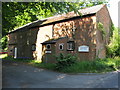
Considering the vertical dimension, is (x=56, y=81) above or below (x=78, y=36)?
below

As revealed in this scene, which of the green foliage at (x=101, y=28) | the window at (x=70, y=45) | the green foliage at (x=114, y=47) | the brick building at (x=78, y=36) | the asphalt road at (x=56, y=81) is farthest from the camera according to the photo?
the green foliage at (x=114, y=47)

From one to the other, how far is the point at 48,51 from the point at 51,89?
12173 mm

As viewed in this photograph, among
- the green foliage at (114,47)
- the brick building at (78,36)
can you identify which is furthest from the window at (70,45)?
→ the green foliage at (114,47)

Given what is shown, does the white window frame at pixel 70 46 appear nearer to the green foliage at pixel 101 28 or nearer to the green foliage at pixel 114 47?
the green foliage at pixel 101 28

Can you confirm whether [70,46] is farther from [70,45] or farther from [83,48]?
[83,48]

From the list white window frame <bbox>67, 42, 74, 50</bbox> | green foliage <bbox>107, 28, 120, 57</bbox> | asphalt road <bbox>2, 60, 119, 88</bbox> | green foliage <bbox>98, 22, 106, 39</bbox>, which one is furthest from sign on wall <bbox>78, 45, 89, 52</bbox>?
asphalt road <bbox>2, 60, 119, 88</bbox>

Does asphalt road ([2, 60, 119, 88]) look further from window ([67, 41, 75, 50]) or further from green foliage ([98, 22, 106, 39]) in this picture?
green foliage ([98, 22, 106, 39])

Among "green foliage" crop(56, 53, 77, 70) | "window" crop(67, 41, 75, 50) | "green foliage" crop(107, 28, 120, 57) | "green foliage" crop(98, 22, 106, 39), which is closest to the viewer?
"green foliage" crop(56, 53, 77, 70)

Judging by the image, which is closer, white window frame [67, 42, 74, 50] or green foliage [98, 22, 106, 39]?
green foliage [98, 22, 106, 39]

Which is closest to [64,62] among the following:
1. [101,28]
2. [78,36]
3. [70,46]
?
[70,46]

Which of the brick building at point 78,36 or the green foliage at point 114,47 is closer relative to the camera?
the brick building at point 78,36

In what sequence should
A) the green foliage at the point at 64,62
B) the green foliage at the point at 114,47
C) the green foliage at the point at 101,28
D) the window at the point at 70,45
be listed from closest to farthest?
the green foliage at the point at 64,62 → the green foliage at the point at 101,28 → the window at the point at 70,45 → the green foliage at the point at 114,47

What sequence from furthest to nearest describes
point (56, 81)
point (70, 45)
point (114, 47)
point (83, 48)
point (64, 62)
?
point (114, 47), point (70, 45), point (83, 48), point (64, 62), point (56, 81)

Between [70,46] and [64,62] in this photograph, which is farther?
[70,46]
